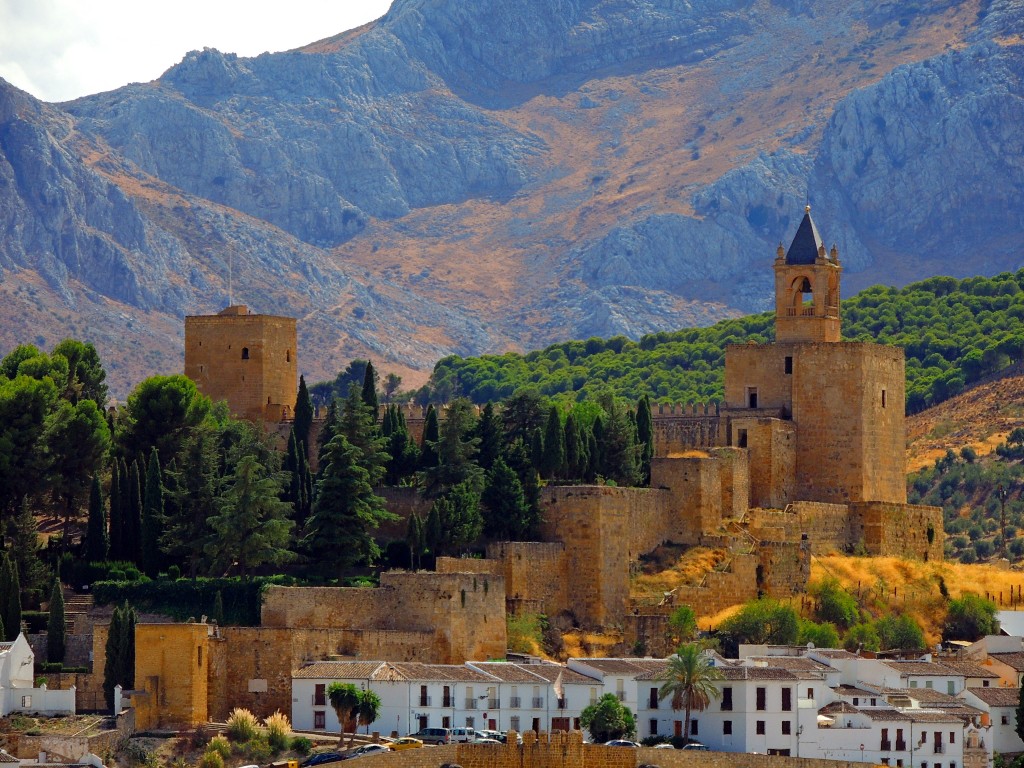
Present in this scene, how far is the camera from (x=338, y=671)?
2707 inches

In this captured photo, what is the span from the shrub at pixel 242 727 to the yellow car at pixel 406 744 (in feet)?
10.9

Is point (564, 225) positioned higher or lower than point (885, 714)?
higher

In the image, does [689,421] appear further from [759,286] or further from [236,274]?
[759,286]

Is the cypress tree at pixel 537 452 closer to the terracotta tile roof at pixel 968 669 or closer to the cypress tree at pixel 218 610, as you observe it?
the cypress tree at pixel 218 610

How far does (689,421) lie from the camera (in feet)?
289

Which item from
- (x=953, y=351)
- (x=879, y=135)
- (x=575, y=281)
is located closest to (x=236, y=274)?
(x=575, y=281)

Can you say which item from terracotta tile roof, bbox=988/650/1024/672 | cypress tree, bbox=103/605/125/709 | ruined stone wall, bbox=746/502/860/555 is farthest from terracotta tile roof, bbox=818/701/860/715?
cypress tree, bbox=103/605/125/709

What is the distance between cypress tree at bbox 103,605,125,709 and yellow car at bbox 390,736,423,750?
6.98 metres

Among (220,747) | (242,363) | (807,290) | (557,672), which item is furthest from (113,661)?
(807,290)

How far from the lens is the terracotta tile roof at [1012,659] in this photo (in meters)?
76.8

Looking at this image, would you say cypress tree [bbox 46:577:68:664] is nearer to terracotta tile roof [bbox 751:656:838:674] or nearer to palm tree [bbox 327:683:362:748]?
palm tree [bbox 327:683:362:748]

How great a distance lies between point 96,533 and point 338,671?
386 inches

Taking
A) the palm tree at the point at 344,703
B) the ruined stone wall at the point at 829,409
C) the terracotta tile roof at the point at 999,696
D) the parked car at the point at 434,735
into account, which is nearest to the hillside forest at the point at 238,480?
the ruined stone wall at the point at 829,409

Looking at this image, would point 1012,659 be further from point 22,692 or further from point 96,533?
point 22,692
